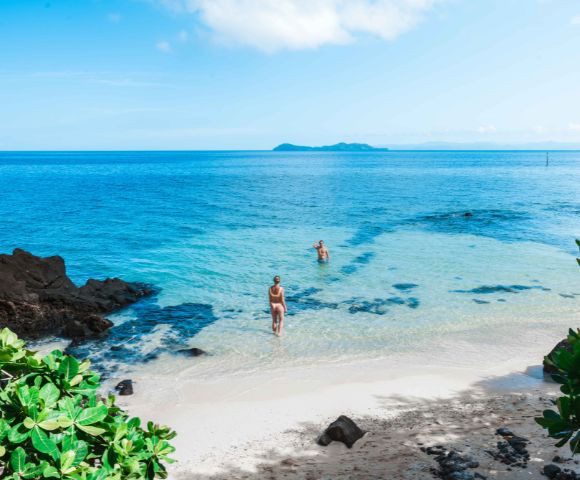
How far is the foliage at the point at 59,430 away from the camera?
349 cm

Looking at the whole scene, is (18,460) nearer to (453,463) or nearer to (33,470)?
(33,470)

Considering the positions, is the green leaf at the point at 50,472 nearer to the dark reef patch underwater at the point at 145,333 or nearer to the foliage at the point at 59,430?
the foliage at the point at 59,430

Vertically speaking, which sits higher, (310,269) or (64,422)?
(64,422)

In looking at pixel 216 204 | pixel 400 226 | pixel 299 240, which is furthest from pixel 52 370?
pixel 216 204

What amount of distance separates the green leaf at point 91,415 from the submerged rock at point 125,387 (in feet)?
31.5

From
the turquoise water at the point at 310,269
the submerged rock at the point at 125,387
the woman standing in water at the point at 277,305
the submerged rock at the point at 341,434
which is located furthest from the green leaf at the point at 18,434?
the woman standing in water at the point at 277,305

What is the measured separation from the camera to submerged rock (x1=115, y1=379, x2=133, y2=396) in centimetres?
1261

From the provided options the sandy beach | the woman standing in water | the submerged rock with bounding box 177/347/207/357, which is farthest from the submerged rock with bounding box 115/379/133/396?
the woman standing in water

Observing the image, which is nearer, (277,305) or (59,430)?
(59,430)

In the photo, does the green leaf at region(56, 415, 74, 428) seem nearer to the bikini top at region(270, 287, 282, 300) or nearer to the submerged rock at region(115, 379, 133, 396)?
the submerged rock at region(115, 379, 133, 396)

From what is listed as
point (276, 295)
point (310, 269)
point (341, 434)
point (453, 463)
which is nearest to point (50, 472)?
point (341, 434)

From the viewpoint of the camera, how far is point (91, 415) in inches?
151

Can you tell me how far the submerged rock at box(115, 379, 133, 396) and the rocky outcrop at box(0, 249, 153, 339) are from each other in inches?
192

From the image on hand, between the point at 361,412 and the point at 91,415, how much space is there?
29.2 feet
